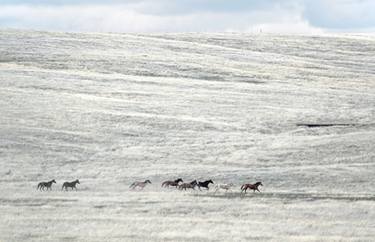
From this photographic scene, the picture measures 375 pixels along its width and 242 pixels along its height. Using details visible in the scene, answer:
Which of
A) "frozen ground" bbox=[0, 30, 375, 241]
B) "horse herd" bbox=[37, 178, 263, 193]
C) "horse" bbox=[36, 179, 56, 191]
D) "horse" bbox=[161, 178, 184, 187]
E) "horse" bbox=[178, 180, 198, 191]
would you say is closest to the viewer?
"frozen ground" bbox=[0, 30, 375, 241]

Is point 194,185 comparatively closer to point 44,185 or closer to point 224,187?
point 224,187

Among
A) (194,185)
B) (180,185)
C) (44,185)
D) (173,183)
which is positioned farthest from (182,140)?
(44,185)

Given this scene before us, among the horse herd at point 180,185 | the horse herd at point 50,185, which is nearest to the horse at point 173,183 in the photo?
the horse herd at point 180,185

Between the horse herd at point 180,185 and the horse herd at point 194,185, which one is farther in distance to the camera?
the horse herd at point 180,185

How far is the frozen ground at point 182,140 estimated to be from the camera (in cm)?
2244

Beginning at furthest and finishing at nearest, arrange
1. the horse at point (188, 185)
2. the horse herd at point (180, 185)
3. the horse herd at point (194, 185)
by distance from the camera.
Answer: the horse at point (188, 185) → the horse herd at point (180, 185) → the horse herd at point (194, 185)

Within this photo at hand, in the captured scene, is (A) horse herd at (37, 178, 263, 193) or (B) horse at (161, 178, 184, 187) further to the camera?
(B) horse at (161, 178, 184, 187)

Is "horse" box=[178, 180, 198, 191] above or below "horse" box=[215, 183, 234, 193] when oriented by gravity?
above

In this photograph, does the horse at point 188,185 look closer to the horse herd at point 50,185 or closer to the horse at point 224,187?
the horse at point 224,187

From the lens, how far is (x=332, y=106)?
43375 mm

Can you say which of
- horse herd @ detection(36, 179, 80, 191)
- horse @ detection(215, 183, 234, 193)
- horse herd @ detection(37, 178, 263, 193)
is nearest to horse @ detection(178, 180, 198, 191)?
horse herd @ detection(37, 178, 263, 193)

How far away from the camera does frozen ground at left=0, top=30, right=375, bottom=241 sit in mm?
22438

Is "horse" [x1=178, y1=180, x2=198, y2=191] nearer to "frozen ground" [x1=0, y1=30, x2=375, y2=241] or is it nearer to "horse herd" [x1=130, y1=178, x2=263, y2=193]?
"horse herd" [x1=130, y1=178, x2=263, y2=193]

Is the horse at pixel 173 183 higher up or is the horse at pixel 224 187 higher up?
the horse at pixel 173 183
